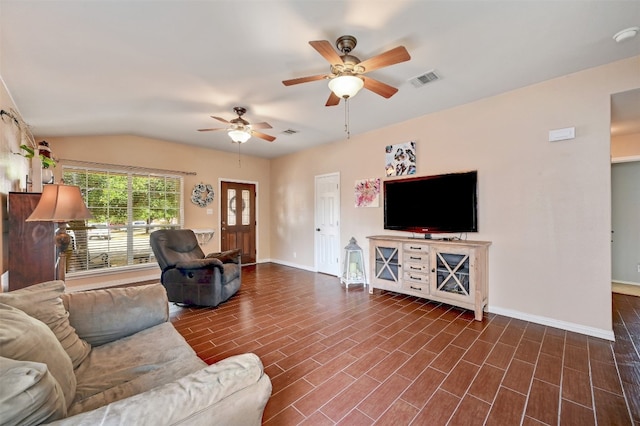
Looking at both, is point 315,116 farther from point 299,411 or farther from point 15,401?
point 15,401

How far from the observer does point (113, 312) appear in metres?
1.74

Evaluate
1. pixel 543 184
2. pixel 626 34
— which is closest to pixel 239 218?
pixel 543 184

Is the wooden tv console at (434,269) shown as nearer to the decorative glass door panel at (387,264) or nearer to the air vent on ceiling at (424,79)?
the decorative glass door panel at (387,264)

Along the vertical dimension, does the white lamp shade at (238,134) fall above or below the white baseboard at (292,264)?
above

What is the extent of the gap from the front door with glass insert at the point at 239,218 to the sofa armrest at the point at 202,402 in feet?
17.7

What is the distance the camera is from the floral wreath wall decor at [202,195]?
18.1 feet

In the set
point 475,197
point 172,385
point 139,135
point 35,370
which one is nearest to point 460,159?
point 475,197

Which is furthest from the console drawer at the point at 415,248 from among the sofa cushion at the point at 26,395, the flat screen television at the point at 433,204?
the sofa cushion at the point at 26,395

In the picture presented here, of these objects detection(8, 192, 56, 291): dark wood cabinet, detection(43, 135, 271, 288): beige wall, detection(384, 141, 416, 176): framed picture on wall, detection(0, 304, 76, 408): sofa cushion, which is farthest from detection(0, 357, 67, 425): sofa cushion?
detection(43, 135, 271, 288): beige wall

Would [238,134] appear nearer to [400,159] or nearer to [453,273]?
[400,159]

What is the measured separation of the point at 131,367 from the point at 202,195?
4.61 metres

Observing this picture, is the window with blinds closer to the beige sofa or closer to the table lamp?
the table lamp

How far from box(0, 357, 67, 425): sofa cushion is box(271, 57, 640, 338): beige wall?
12.6ft

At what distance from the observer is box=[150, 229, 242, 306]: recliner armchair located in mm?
3461
